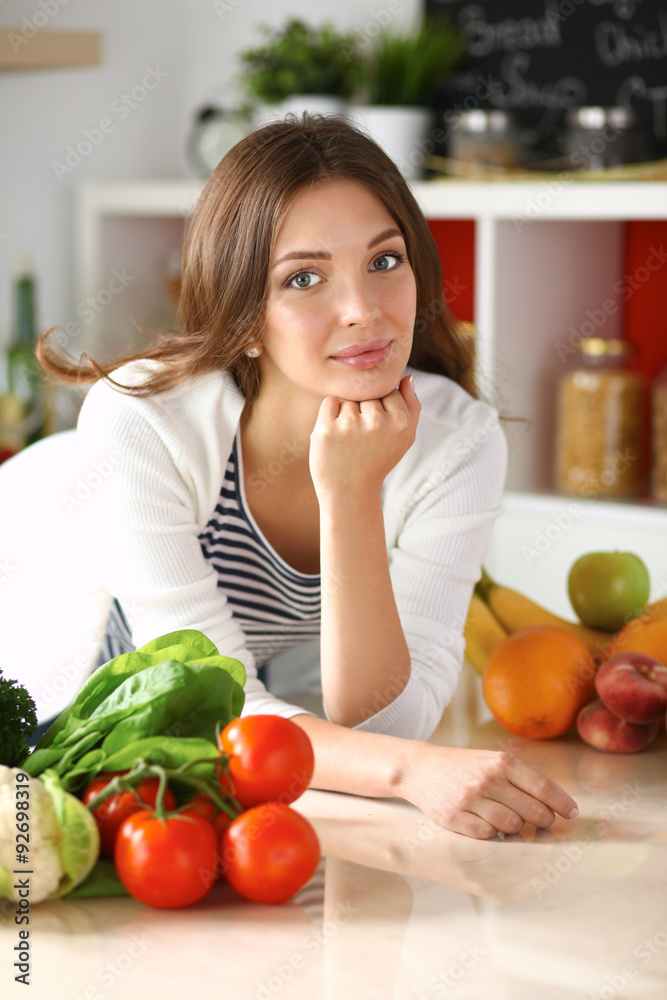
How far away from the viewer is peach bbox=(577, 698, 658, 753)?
105 centimetres

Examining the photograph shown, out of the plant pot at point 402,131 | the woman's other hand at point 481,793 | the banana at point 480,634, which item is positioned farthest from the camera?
the plant pot at point 402,131

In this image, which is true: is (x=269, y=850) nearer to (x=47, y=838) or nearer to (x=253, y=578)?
(x=47, y=838)

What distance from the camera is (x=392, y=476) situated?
4.06 feet

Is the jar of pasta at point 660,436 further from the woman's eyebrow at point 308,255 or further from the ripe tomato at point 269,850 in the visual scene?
the ripe tomato at point 269,850

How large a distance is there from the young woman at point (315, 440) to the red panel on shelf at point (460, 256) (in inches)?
60.7

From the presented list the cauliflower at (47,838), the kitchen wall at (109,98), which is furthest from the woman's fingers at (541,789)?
the kitchen wall at (109,98)

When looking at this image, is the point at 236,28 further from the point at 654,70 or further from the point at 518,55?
the point at 654,70

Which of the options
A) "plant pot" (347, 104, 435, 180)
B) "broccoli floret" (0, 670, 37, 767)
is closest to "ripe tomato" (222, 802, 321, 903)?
"broccoli floret" (0, 670, 37, 767)

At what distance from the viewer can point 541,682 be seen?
1062 mm

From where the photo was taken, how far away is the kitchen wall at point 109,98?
2.66 meters

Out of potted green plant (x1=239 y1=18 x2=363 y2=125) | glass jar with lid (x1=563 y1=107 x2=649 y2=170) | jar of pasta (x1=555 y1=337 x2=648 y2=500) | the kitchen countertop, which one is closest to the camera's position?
the kitchen countertop

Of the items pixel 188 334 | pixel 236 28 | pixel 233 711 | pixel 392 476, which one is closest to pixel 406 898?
pixel 233 711

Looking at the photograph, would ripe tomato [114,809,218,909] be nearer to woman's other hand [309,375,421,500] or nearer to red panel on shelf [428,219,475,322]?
woman's other hand [309,375,421,500]

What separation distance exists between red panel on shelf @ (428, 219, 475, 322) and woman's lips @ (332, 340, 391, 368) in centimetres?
169
